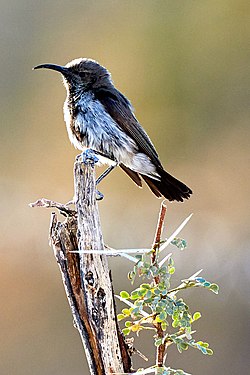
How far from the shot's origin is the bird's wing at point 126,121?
11.2 feet

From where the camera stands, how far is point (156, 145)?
8.38 m

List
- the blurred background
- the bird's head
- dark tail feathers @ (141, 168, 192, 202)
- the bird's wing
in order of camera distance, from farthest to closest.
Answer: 1. the blurred background
2. the bird's head
3. the bird's wing
4. dark tail feathers @ (141, 168, 192, 202)

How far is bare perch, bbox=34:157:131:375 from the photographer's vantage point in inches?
67.7

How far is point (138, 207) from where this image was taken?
7.59 m

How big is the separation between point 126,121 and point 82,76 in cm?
34

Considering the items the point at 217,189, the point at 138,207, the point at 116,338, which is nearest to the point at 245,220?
the point at 217,189

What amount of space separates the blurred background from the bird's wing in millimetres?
1985

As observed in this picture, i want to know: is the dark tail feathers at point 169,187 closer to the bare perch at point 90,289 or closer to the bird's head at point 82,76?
the bird's head at point 82,76

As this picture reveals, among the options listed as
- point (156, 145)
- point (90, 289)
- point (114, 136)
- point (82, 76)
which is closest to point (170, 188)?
point (114, 136)

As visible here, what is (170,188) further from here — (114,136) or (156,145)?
(156,145)

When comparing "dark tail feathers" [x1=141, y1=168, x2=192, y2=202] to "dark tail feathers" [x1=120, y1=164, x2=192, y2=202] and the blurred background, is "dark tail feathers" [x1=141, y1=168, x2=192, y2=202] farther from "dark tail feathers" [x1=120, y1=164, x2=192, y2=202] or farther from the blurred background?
the blurred background

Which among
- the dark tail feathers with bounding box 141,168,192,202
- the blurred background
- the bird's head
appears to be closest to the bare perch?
the dark tail feathers with bounding box 141,168,192,202

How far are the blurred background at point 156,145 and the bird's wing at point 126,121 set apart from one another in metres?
1.98

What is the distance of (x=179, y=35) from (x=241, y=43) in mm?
829
